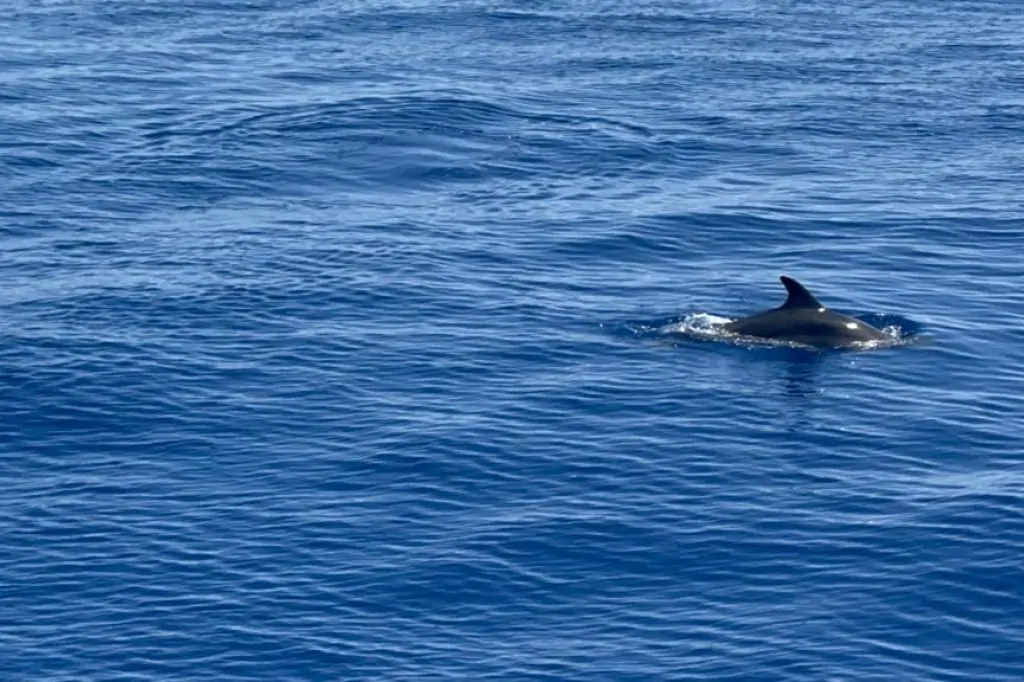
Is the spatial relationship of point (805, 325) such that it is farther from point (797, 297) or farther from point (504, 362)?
point (504, 362)

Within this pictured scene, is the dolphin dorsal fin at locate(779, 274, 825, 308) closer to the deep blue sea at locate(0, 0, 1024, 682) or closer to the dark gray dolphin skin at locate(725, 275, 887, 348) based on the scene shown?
the dark gray dolphin skin at locate(725, 275, 887, 348)

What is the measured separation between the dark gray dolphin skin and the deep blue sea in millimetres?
459

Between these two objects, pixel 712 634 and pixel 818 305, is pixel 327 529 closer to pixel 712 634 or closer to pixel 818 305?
pixel 712 634

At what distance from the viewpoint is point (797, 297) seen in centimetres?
4325

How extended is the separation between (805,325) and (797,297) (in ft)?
2.01

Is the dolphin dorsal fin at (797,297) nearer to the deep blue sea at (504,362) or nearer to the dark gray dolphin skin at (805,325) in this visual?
the dark gray dolphin skin at (805,325)

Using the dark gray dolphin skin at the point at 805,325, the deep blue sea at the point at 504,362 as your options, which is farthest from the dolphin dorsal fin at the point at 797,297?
the deep blue sea at the point at 504,362

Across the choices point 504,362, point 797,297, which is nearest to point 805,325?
point 797,297

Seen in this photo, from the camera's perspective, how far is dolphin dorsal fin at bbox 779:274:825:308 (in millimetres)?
43062

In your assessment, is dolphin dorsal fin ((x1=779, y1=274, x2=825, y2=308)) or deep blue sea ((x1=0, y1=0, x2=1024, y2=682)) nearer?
deep blue sea ((x1=0, y1=0, x2=1024, y2=682))

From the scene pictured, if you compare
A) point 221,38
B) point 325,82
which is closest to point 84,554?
point 325,82

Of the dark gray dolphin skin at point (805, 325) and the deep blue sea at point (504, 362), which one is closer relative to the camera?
the deep blue sea at point (504, 362)

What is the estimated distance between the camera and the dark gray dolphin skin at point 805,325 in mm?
43156

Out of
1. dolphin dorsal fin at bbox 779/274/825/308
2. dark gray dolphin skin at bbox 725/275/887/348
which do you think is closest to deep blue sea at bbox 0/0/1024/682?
dark gray dolphin skin at bbox 725/275/887/348
